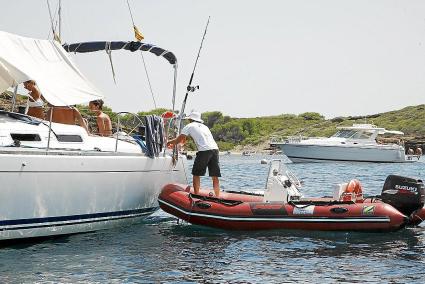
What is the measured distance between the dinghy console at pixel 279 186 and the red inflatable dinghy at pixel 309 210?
0.03 metres

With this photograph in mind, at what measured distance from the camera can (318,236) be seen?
40.5ft

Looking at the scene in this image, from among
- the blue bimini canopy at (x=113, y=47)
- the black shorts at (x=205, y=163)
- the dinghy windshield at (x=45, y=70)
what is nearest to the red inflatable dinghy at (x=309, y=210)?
the black shorts at (x=205, y=163)

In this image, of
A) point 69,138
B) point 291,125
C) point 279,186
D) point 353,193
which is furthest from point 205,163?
point 291,125

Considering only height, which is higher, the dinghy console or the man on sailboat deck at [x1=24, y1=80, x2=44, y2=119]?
the man on sailboat deck at [x1=24, y1=80, x2=44, y2=119]

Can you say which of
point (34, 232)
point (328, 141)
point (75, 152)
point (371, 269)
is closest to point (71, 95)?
point (75, 152)

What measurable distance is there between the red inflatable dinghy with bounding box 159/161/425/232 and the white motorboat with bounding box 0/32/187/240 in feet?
3.17

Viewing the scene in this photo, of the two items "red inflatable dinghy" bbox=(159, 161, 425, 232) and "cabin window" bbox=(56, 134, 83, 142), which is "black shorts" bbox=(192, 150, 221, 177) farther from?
"cabin window" bbox=(56, 134, 83, 142)

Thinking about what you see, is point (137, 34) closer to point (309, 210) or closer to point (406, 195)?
point (309, 210)

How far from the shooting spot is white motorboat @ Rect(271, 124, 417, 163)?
4981cm

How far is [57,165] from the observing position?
10.7 metres

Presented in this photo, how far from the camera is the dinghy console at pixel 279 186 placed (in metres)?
13.2

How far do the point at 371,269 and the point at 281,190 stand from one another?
385 cm

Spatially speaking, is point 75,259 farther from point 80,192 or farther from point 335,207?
point 335,207

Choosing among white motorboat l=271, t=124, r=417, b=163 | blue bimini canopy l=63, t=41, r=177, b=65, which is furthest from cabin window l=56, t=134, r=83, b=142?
white motorboat l=271, t=124, r=417, b=163
